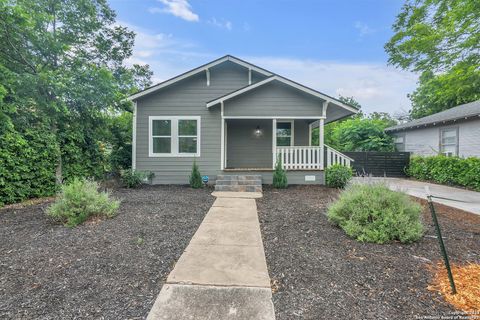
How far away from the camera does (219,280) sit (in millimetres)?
2484

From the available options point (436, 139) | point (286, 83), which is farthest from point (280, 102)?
point (436, 139)

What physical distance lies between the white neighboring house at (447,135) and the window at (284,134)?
8054 millimetres

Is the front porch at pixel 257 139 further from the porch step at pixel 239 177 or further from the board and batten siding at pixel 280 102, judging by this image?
the porch step at pixel 239 177

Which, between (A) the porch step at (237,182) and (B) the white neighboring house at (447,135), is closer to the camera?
(A) the porch step at (237,182)

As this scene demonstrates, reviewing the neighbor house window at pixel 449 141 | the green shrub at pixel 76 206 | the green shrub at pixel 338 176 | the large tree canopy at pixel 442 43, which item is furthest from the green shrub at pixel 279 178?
the neighbor house window at pixel 449 141

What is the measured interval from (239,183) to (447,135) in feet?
39.5

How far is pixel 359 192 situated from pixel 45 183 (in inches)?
325

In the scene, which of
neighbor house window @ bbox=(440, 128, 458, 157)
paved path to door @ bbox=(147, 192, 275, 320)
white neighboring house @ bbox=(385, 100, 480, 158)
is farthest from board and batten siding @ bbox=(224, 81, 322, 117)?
neighbor house window @ bbox=(440, 128, 458, 157)

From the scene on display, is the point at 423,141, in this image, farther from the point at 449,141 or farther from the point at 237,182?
the point at 237,182

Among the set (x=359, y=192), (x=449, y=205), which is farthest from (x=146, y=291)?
(x=449, y=205)

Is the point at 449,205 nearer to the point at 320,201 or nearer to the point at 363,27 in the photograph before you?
the point at 320,201

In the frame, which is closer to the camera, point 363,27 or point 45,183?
point 45,183

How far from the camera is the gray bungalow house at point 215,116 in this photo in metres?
8.90

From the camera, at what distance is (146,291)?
230 centimetres
